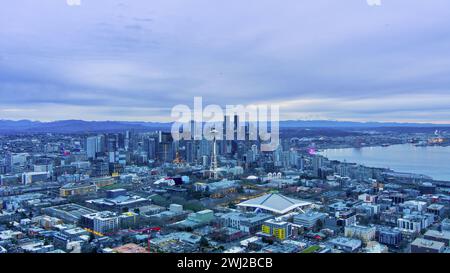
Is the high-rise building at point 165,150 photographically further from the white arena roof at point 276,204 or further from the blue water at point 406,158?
the blue water at point 406,158

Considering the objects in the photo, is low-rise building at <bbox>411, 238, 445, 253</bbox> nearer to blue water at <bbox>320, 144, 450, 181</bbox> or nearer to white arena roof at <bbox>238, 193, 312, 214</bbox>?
white arena roof at <bbox>238, 193, 312, 214</bbox>

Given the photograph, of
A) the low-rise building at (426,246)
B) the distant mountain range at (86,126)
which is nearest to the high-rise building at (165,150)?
the distant mountain range at (86,126)

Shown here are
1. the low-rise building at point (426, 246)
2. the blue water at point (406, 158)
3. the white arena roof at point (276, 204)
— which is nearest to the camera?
the low-rise building at point (426, 246)

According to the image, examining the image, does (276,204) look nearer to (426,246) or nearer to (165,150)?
(426,246)

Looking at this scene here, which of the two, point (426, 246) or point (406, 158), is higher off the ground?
point (406, 158)

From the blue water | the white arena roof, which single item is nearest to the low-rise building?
the white arena roof

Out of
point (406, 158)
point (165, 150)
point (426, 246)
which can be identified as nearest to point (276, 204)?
point (426, 246)
